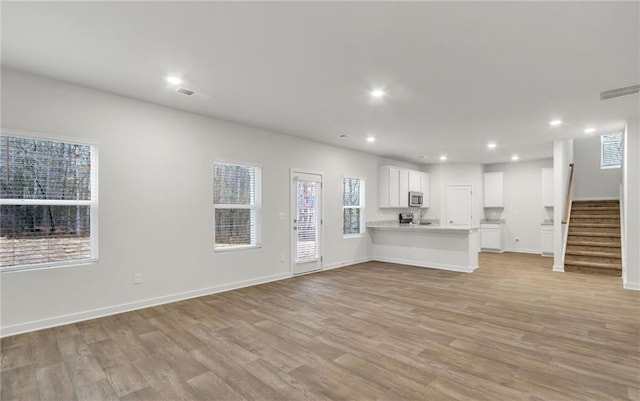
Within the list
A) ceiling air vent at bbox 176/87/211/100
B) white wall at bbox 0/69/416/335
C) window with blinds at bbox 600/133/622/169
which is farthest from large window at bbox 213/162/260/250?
window with blinds at bbox 600/133/622/169

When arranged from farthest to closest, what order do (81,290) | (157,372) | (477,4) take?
(81,290)
(157,372)
(477,4)

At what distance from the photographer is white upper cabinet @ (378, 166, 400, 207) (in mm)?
8258

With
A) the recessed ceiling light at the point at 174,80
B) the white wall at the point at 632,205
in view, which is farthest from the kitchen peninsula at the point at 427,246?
the recessed ceiling light at the point at 174,80

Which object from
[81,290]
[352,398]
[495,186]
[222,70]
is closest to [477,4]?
[222,70]

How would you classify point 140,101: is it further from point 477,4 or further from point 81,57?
point 477,4

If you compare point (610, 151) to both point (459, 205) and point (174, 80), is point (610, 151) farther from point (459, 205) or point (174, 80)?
point (174, 80)

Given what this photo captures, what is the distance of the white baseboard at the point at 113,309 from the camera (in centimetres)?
328

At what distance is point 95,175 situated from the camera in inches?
150

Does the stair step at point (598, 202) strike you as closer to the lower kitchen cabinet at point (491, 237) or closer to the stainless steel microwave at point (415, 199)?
the lower kitchen cabinet at point (491, 237)

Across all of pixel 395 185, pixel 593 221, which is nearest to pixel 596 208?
pixel 593 221

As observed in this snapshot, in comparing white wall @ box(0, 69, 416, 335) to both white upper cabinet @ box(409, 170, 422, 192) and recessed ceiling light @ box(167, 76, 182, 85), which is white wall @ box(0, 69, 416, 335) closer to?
recessed ceiling light @ box(167, 76, 182, 85)

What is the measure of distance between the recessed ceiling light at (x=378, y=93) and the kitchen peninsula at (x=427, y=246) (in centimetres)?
369

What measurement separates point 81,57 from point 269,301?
3.47m

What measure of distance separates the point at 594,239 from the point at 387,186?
183 inches
